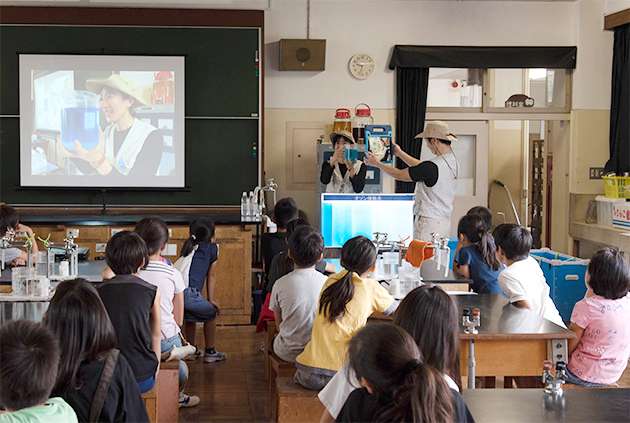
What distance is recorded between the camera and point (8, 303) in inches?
113

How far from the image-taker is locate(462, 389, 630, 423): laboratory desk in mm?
1697

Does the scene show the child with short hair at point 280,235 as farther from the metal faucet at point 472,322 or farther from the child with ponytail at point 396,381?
the child with ponytail at point 396,381

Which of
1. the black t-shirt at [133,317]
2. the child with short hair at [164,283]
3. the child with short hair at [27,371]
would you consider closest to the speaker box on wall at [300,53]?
the child with short hair at [164,283]

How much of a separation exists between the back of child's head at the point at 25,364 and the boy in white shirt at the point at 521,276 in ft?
7.30

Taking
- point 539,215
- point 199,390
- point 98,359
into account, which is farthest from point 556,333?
point 539,215

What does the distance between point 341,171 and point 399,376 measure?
4.21 meters

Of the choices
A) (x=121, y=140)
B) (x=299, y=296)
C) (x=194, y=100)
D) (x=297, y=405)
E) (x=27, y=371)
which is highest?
(x=194, y=100)

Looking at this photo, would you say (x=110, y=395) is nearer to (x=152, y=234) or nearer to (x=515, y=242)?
(x=152, y=234)

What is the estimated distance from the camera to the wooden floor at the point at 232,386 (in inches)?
132

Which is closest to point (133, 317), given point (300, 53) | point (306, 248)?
point (306, 248)

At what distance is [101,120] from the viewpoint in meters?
6.14

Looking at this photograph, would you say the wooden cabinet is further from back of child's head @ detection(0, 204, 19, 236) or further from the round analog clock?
the round analog clock

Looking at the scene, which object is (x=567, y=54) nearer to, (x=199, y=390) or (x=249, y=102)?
(x=249, y=102)

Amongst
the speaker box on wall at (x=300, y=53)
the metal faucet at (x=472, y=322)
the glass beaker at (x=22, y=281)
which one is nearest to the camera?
the metal faucet at (x=472, y=322)
